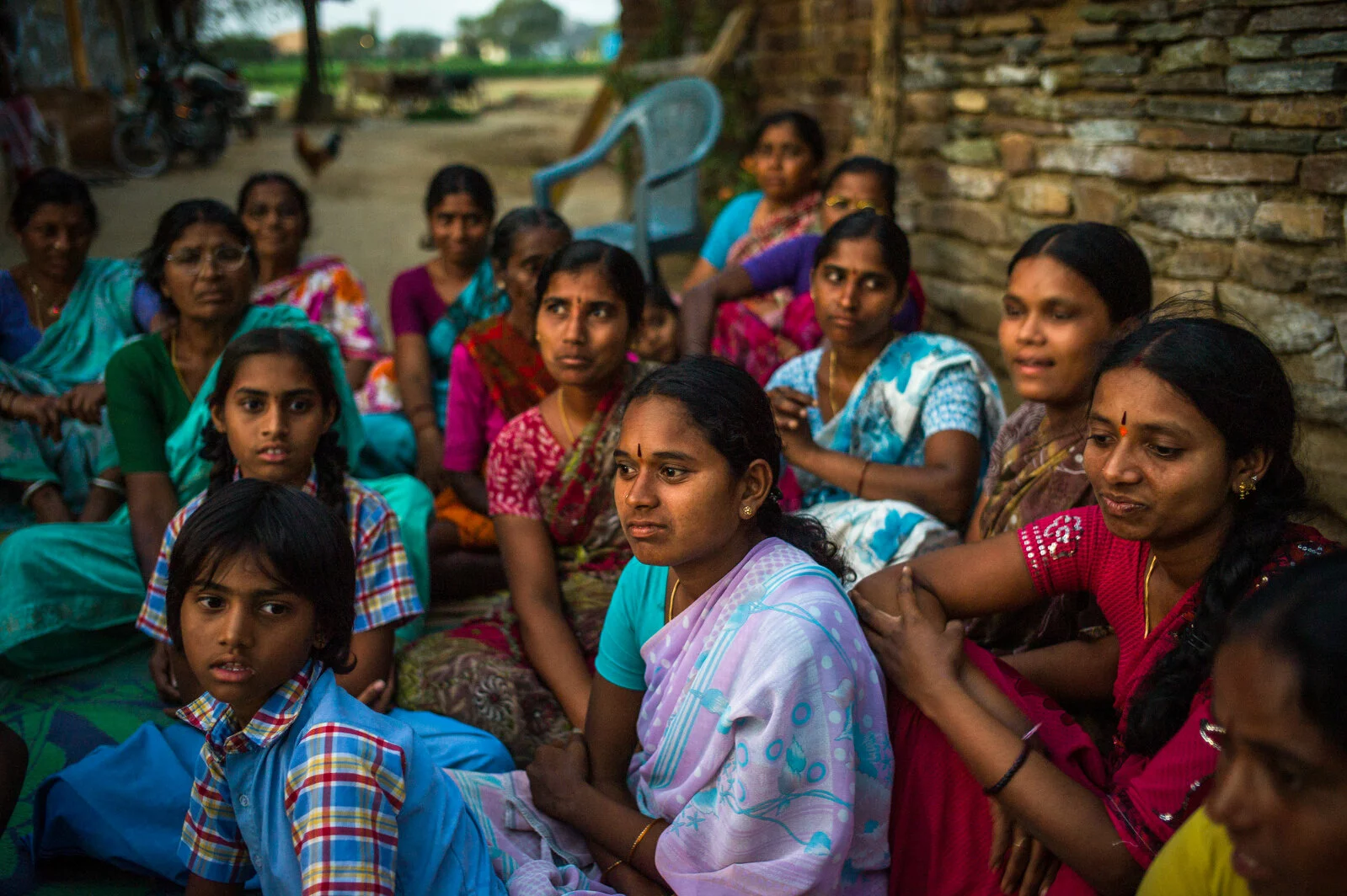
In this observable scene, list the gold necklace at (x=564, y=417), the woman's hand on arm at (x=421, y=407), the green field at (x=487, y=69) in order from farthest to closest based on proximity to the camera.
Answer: the green field at (x=487, y=69)
the woman's hand on arm at (x=421, y=407)
the gold necklace at (x=564, y=417)

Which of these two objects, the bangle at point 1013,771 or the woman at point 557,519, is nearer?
the bangle at point 1013,771

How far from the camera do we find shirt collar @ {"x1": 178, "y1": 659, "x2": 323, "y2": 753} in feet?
5.30

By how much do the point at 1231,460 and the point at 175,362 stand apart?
266 cm

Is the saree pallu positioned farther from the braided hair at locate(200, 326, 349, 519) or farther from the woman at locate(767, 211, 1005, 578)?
the woman at locate(767, 211, 1005, 578)

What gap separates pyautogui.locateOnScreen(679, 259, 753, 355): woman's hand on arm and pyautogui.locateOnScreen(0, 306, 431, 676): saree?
1.27 m

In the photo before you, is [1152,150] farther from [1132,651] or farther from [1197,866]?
Answer: [1197,866]

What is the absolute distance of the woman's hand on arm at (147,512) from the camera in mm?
2803

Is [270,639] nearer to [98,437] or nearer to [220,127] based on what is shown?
[98,437]

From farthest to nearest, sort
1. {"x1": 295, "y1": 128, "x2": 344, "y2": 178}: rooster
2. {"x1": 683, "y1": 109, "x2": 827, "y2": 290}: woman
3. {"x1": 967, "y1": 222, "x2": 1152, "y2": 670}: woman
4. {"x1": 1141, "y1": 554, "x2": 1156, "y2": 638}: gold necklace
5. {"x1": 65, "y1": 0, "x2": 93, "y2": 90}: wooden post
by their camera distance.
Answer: {"x1": 295, "y1": 128, "x2": 344, "y2": 178}: rooster → {"x1": 65, "y1": 0, "x2": 93, "y2": 90}: wooden post → {"x1": 683, "y1": 109, "x2": 827, "y2": 290}: woman → {"x1": 967, "y1": 222, "x2": 1152, "y2": 670}: woman → {"x1": 1141, "y1": 554, "x2": 1156, "y2": 638}: gold necklace

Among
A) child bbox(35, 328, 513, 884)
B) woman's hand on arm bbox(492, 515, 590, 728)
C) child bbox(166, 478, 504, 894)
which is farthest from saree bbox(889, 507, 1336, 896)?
child bbox(35, 328, 513, 884)

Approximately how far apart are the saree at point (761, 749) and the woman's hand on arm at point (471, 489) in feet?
4.19

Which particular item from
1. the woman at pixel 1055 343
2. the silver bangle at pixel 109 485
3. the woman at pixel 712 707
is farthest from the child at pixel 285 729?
the silver bangle at pixel 109 485

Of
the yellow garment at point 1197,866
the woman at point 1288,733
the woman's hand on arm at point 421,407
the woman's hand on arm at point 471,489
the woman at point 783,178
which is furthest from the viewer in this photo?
the woman at point 783,178

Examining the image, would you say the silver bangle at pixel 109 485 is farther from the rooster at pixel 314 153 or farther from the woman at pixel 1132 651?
the rooster at pixel 314 153
